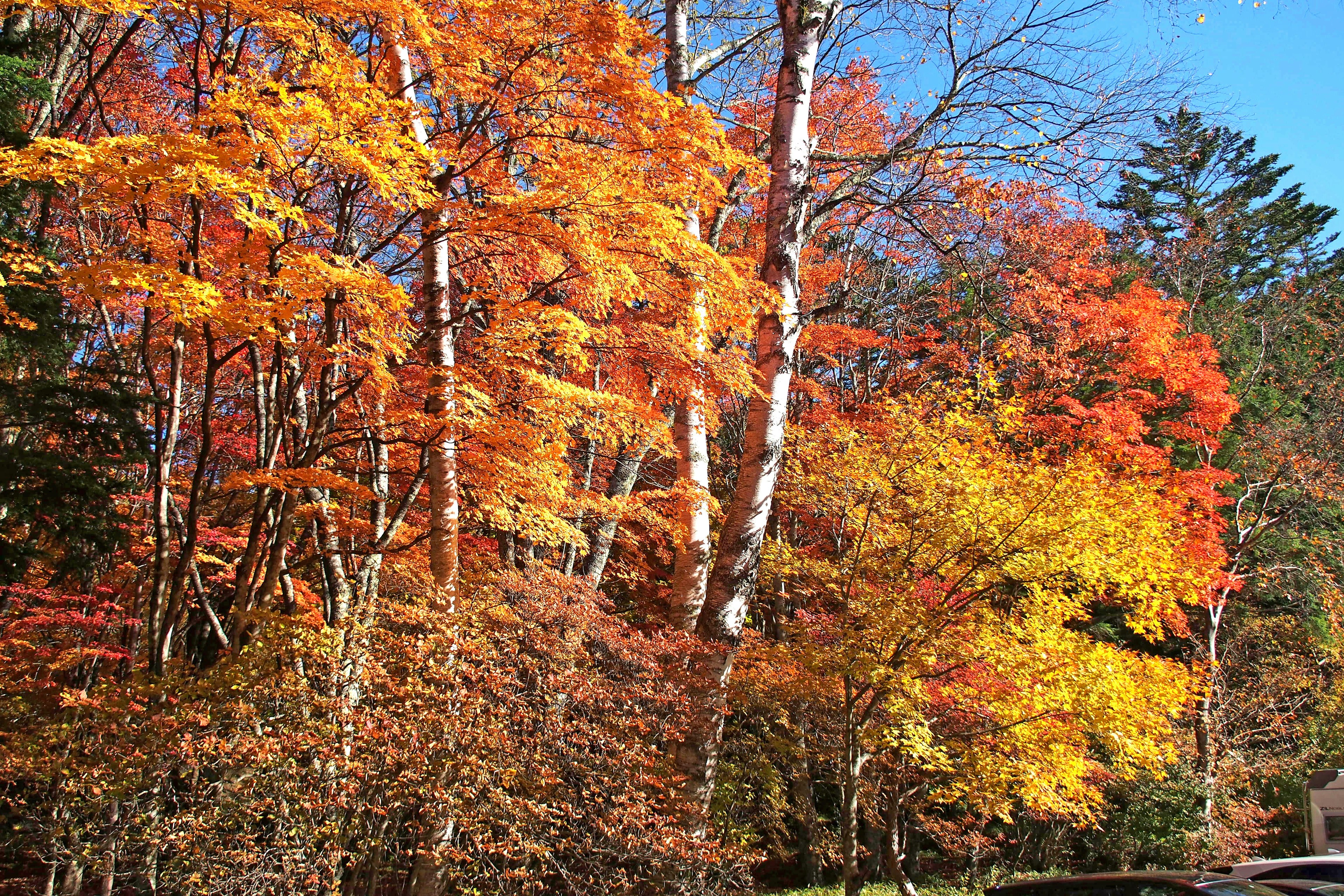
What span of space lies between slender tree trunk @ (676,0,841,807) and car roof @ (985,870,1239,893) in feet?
9.15

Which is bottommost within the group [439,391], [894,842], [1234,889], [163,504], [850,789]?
[894,842]

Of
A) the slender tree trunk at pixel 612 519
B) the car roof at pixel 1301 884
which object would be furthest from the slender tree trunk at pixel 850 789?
the slender tree trunk at pixel 612 519

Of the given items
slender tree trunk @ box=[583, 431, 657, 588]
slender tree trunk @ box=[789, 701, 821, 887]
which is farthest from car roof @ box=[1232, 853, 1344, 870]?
slender tree trunk @ box=[583, 431, 657, 588]

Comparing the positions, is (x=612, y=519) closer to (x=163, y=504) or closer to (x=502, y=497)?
(x=502, y=497)

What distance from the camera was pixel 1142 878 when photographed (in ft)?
16.5

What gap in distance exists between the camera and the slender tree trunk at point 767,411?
5730 millimetres

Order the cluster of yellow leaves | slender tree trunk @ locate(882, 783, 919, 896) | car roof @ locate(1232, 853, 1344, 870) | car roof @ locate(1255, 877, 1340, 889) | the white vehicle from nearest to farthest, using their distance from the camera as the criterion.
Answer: car roof @ locate(1255, 877, 1340, 889) < the cluster of yellow leaves < car roof @ locate(1232, 853, 1344, 870) < slender tree trunk @ locate(882, 783, 919, 896) < the white vehicle

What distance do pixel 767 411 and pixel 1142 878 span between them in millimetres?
4222

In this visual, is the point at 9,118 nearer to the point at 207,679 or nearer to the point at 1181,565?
the point at 207,679

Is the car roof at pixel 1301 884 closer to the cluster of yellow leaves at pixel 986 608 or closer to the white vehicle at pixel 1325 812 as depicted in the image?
the cluster of yellow leaves at pixel 986 608

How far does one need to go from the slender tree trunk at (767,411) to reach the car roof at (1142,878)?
2.79 m

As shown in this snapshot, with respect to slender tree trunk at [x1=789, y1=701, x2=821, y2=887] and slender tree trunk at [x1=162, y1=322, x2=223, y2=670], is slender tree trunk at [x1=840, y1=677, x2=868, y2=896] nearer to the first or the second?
slender tree trunk at [x1=789, y1=701, x2=821, y2=887]

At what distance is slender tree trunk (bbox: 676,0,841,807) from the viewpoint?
226 inches

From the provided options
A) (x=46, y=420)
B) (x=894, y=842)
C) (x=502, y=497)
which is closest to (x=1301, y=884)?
(x=894, y=842)
